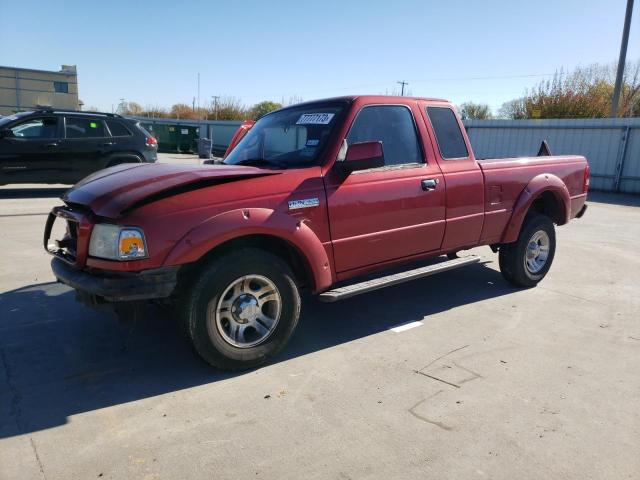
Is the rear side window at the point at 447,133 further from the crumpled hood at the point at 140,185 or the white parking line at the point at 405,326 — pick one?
the crumpled hood at the point at 140,185

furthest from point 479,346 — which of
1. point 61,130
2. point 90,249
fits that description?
point 61,130

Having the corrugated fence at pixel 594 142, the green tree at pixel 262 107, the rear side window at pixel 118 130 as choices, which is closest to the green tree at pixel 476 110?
the green tree at pixel 262 107

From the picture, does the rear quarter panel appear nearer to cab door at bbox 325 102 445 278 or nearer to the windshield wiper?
cab door at bbox 325 102 445 278

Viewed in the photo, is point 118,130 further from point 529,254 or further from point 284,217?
point 529,254

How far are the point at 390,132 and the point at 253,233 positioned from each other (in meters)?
1.78

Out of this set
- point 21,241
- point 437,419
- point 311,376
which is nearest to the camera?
point 437,419

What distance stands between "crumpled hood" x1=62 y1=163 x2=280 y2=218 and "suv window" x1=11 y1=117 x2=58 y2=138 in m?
8.59

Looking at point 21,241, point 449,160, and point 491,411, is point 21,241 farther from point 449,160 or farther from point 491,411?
point 491,411

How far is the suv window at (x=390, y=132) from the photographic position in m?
4.25

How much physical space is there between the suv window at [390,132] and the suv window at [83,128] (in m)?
9.25

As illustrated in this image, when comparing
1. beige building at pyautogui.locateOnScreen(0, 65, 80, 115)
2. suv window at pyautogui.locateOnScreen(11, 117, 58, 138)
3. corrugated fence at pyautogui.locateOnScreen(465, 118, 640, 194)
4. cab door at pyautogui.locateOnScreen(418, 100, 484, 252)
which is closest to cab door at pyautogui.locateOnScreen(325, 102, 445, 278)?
cab door at pyautogui.locateOnScreen(418, 100, 484, 252)

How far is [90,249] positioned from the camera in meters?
3.26

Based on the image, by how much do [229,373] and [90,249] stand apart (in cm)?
128

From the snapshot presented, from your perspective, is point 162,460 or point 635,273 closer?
point 162,460
